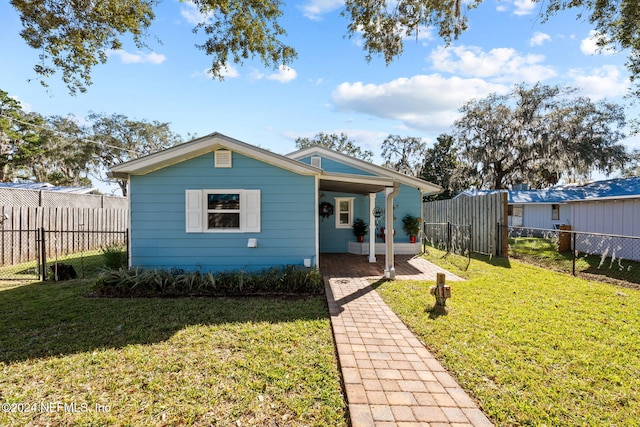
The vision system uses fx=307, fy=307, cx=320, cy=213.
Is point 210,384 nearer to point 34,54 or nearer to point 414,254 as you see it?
point 34,54

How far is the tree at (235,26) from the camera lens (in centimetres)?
597

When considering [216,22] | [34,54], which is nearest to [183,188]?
[216,22]

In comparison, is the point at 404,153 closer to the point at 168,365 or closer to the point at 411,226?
the point at 411,226

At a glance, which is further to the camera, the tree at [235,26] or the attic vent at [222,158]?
the attic vent at [222,158]

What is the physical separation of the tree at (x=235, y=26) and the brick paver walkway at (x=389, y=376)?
5.56 meters

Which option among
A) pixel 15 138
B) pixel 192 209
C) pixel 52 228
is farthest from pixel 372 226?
pixel 15 138

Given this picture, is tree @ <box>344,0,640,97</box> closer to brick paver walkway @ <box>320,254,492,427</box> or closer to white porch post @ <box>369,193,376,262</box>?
white porch post @ <box>369,193,376,262</box>

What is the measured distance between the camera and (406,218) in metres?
11.5

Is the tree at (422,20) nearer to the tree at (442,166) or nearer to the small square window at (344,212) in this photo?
the small square window at (344,212)

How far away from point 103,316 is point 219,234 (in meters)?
2.75

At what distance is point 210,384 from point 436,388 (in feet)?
7.18

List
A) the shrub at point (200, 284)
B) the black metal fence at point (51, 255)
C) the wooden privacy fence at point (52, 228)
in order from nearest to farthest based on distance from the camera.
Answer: the shrub at point (200, 284), the black metal fence at point (51, 255), the wooden privacy fence at point (52, 228)

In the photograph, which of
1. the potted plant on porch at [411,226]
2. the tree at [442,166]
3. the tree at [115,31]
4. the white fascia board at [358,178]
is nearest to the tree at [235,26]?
the tree at [115,31]

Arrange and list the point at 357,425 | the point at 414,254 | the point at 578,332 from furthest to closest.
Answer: the point at 414,254
the point at 578,332
the point at 357,425
